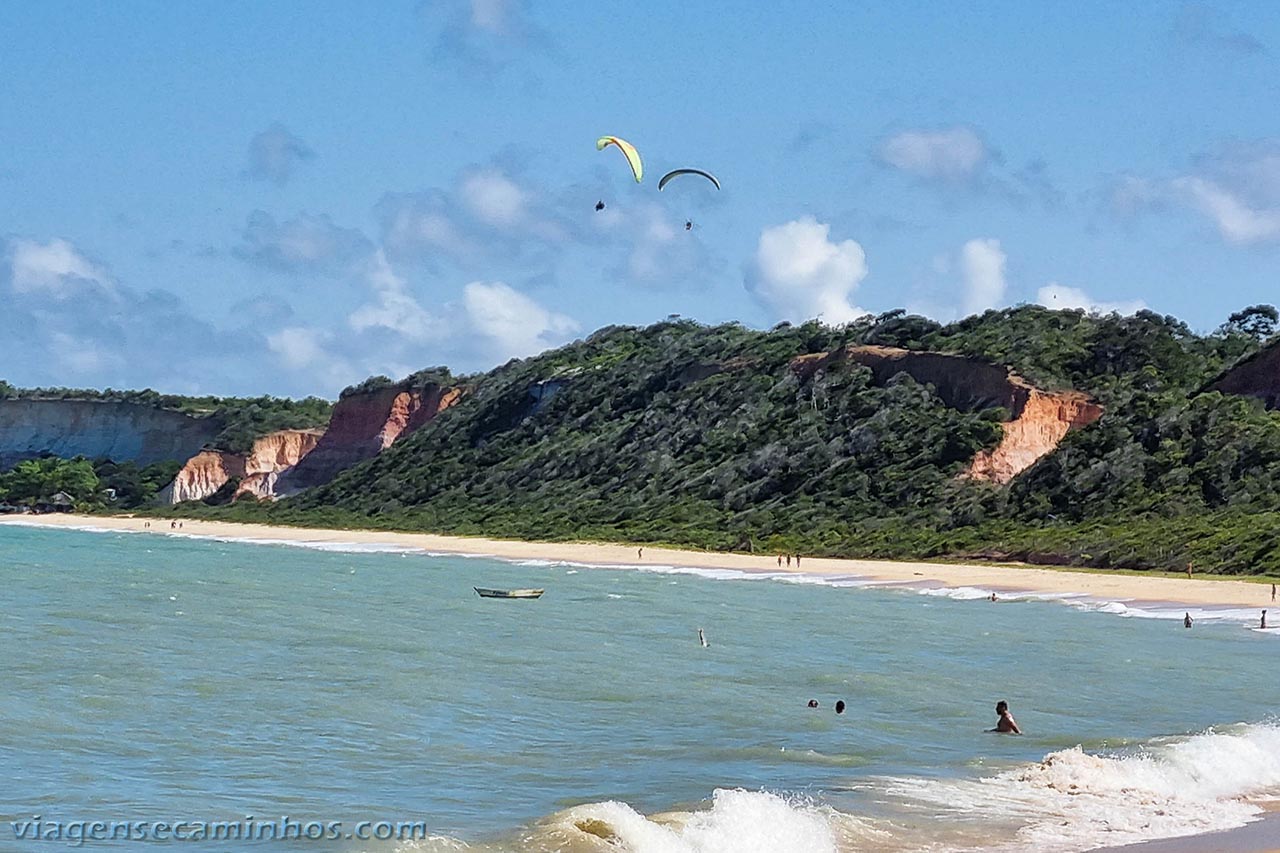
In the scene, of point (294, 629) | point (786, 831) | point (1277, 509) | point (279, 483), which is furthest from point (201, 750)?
point (279, 483)

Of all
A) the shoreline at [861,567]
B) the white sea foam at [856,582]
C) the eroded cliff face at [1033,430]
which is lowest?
the white sea foam at [856,582]

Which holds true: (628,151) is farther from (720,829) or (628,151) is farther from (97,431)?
(97,431)

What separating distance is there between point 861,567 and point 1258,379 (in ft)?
75.8

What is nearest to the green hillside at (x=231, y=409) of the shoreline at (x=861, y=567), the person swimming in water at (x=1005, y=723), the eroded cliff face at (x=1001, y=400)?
the shoreline at (x=861, y=567)

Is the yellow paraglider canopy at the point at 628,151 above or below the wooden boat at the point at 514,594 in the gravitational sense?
above

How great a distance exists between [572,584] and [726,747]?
104ft

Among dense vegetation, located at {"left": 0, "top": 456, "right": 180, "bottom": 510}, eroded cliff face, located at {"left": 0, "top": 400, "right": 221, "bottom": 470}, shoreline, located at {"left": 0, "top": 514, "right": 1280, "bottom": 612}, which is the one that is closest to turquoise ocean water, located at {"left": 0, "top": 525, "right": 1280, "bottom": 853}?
shoreline, located at {"left": 0, "top": 514, "right": 1280, "bottom": 612}

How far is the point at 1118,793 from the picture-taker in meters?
15.5

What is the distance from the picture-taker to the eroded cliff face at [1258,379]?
6612 centimetres

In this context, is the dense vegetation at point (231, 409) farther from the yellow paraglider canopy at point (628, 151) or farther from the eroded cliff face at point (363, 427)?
the yellow paraglider canopy at point (628, 151)

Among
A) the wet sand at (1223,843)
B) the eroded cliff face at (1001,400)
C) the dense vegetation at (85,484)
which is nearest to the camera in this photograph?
the wet sand at (1223,843)

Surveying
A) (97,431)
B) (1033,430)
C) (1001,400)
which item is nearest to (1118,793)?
(1033,430)

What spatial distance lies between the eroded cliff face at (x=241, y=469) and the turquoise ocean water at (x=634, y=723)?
77557 millimetres

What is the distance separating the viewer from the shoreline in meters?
42.0
